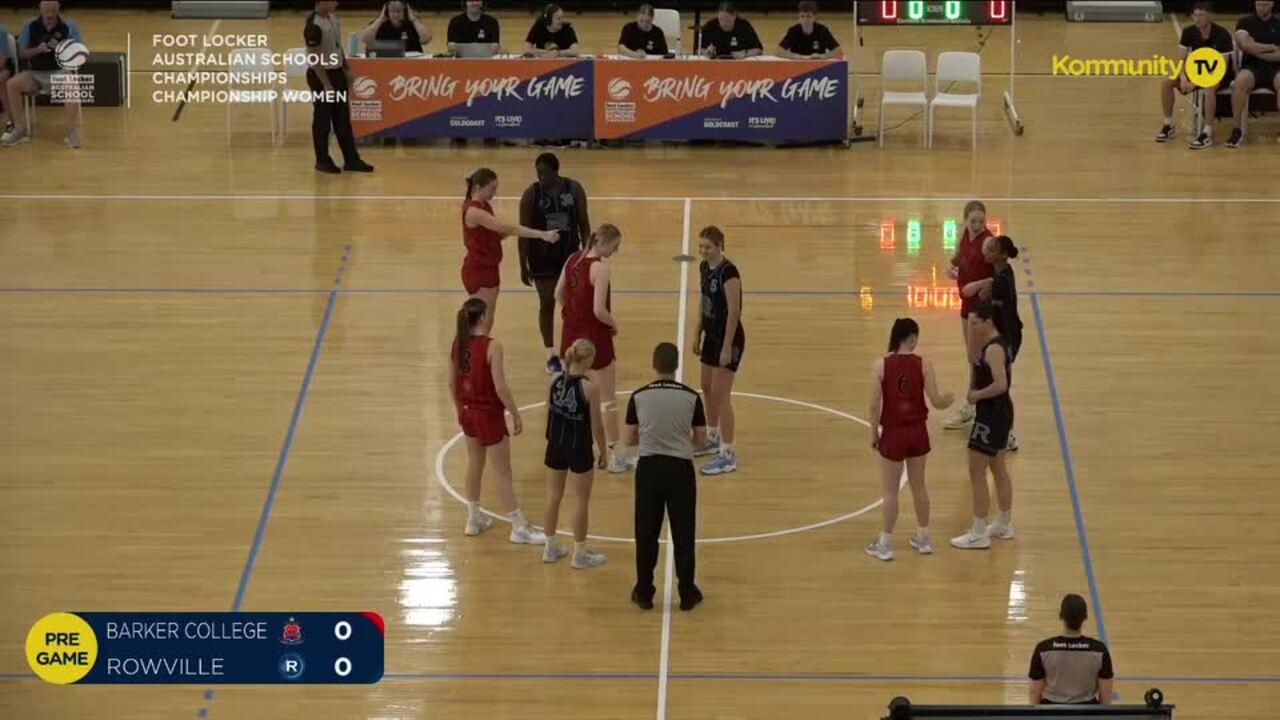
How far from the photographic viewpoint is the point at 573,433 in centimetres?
1282

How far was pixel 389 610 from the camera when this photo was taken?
1266 centimetres

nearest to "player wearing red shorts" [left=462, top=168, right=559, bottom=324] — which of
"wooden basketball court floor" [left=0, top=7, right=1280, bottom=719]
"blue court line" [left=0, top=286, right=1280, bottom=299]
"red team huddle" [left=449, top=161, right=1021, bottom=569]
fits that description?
"wooden basketball court floor" [left=0, top=7, right=1280, bottom=719]

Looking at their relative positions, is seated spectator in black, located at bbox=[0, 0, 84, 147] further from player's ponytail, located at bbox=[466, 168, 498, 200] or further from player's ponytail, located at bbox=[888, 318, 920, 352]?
player's ponytail, located at bbox=[888, 318, 920, 352]

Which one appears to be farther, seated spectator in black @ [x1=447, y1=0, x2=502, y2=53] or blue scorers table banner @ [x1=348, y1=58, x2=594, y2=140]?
seated spectator in black @ [x1=447, y1=0, x2=502, y2=53]

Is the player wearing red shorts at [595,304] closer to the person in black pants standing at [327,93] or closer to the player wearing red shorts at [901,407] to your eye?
the player wearing red shorts at [901,407]

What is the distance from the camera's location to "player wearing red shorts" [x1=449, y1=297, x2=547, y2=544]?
42.8ft

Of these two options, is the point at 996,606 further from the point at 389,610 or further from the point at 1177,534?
the point at 389,610

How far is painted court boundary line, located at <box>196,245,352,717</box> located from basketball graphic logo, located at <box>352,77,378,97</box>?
4259mm

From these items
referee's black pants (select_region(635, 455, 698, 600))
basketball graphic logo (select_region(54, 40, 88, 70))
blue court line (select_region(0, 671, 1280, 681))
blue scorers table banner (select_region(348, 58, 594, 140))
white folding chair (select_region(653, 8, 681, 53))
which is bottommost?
blue court line (select_region(0, 671, 1280, 681))

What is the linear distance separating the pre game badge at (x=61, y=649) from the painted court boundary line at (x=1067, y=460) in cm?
609

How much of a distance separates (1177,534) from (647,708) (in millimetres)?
4302

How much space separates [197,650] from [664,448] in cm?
300

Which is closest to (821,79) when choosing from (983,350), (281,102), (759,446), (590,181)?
(590,181)

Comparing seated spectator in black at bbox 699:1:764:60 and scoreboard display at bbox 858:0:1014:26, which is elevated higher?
scoreboard display at bbox 858:0:1014:26
